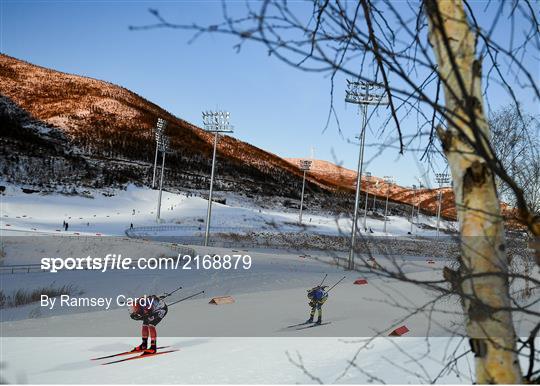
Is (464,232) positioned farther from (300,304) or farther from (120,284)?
(120,284)

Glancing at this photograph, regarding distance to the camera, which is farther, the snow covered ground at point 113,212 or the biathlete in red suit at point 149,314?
the snow covered ground at point 113,212

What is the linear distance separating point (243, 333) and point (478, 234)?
27.7 ft

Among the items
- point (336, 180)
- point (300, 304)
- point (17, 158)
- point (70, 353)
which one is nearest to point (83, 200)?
point (17, 158)

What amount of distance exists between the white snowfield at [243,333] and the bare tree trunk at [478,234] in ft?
0.40

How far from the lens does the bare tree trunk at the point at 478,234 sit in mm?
1347

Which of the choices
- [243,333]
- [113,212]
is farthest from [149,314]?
[113,212]

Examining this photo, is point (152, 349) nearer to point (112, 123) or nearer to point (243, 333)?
point (243, 333)

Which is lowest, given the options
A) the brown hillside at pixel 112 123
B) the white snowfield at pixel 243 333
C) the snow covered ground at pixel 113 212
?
the white snowfield at pixel 243 333

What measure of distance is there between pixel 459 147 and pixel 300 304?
474 inches

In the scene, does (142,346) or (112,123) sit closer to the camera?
(142,346)

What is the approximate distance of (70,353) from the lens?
765 cm

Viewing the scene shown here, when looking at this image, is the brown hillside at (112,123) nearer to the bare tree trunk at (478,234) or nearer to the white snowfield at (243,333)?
the white snowfield at (243,333)

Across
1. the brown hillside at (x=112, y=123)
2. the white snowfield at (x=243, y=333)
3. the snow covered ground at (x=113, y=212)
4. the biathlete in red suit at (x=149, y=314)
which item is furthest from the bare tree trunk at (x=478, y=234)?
the brown hillside at (x=112, y=123)

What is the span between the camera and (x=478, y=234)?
137 centimetres
